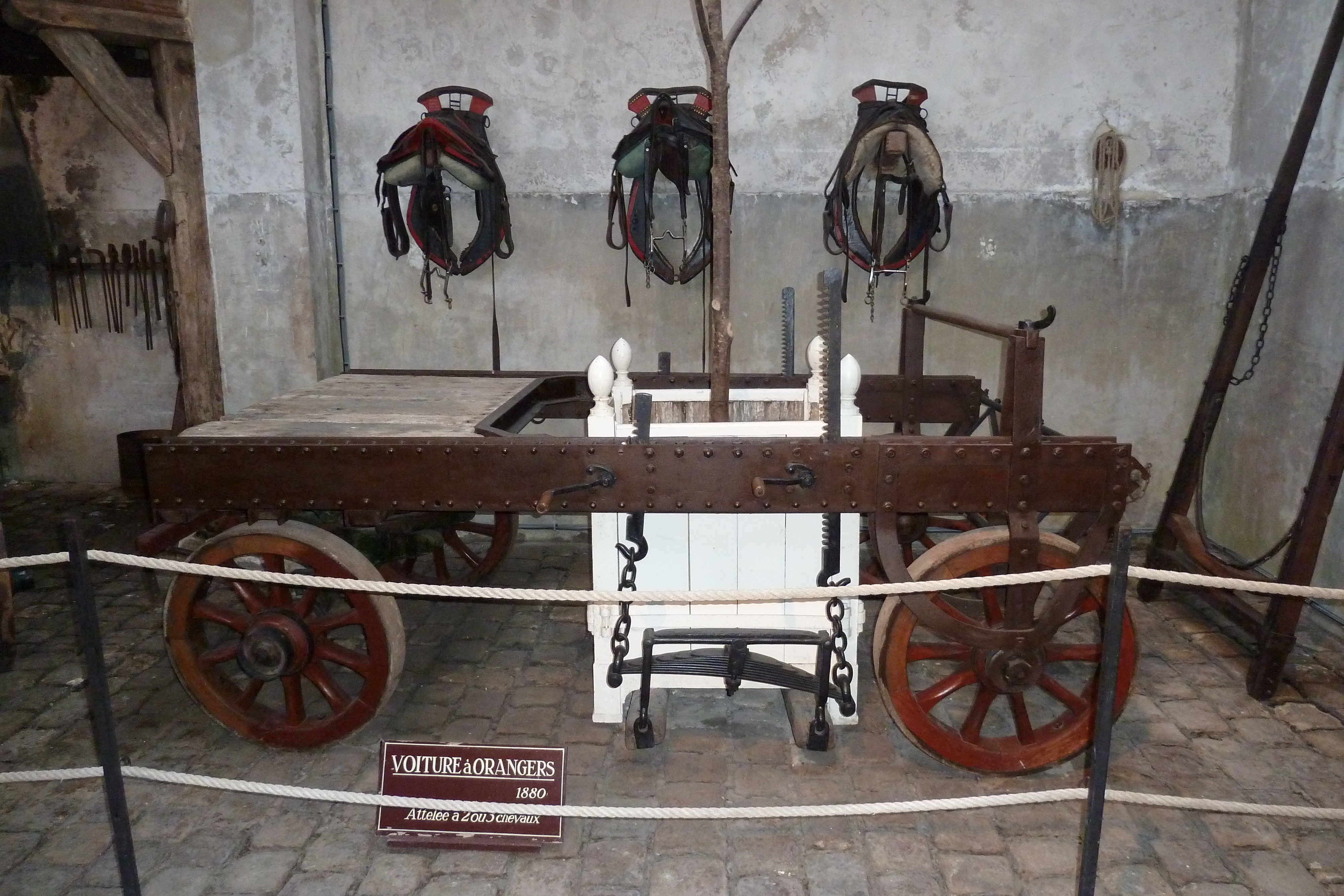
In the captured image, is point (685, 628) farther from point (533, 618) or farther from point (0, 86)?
point (0, 86)

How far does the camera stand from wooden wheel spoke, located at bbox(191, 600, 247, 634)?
3650 mm

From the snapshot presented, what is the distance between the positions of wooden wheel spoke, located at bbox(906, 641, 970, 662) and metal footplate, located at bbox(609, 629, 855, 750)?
0.28m

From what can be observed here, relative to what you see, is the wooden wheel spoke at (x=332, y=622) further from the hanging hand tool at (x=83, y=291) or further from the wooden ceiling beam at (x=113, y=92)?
the hanging hand tool at (x=83, y=291)

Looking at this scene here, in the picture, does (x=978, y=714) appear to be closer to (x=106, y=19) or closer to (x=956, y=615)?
(x=956, y=615)

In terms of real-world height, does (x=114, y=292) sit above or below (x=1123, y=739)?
above

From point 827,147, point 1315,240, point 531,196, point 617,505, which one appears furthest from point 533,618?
point 1315,240

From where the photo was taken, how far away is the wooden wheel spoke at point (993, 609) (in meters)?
3.70

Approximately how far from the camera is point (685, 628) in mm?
3699

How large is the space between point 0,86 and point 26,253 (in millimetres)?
1262

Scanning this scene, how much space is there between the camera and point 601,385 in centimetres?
352

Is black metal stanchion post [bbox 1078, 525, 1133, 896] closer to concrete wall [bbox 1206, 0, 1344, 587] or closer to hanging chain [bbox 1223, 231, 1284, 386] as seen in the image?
concrete wall [bbox 1206, 0, 1344, 587]

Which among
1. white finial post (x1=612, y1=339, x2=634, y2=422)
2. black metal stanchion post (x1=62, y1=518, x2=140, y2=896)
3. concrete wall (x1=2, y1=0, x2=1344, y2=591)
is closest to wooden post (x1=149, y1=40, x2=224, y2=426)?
concrete wall (x1=2, y1=0, x2=1344, y2=591)

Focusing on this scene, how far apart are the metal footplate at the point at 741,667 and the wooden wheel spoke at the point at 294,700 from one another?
3.99 feet

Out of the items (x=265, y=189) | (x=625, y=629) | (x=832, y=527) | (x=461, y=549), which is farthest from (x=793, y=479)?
(x=265, y=189)
